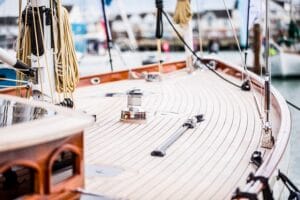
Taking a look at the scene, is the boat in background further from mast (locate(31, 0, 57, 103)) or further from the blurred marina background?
mast (locate(31, 0, 57, 103))

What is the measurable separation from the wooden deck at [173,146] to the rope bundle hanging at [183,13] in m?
1.80

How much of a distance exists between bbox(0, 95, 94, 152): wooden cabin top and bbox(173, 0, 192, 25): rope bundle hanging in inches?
185

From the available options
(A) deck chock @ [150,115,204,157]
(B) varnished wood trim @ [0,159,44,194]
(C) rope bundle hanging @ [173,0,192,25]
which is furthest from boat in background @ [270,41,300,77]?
(B) varnished wood trim @ [0,159,44,194]

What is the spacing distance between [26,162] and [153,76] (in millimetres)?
4743

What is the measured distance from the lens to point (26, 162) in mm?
2346

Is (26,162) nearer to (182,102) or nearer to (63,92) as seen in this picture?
(63,92)

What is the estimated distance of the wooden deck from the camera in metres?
3.00

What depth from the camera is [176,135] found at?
13.2ft

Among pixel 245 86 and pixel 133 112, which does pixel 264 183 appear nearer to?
pixel 133 112

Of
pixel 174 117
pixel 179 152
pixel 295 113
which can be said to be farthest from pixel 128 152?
pixel 295 113

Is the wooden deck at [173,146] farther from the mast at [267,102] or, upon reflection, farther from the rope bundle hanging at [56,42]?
the rope bundle hanging at [56,42]

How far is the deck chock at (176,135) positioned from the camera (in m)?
3.57

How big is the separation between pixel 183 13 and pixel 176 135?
392 cm

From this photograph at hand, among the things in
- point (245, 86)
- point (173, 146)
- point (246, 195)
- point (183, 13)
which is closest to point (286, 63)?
point (183, 13)
